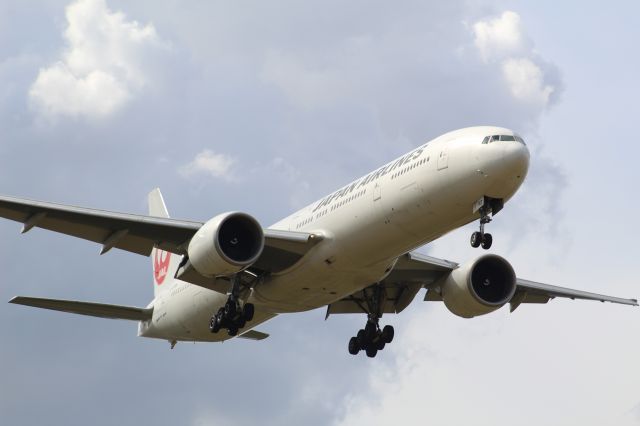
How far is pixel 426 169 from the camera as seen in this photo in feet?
106

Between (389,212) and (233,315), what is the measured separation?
696 centimetres

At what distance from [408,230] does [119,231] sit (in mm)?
9334

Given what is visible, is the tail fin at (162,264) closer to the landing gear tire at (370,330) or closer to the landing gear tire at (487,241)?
the landing gear tire at (370,330)

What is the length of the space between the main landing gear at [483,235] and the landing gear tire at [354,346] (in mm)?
10109

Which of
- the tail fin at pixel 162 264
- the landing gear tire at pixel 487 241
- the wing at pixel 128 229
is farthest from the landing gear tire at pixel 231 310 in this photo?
the landing gear tire at pixel 487 241

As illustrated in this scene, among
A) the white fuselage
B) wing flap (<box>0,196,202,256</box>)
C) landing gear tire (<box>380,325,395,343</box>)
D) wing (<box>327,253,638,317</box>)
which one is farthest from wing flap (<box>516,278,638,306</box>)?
wing flap (<box>0,196,202,256</box>)

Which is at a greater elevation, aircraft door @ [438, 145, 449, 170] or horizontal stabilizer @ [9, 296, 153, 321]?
aircraft door @ [438, 145, 449, 170]

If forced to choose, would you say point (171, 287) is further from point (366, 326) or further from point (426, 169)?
Result: point (426, 169)

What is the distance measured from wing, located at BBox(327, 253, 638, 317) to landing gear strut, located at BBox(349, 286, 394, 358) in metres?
0.08

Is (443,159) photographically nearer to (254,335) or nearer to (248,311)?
(248,311)

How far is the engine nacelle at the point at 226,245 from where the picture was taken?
33.9 m

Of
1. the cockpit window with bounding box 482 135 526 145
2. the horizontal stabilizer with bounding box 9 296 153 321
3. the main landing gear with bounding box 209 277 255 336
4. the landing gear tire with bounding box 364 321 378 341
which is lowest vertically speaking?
the horizontal stabilizer with bounding box 9 296 153 321

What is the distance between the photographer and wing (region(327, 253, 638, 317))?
39844 mm

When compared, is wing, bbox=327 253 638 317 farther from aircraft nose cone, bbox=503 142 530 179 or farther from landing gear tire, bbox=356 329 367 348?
aircraft nose cone, bbox=503 142 530 179
